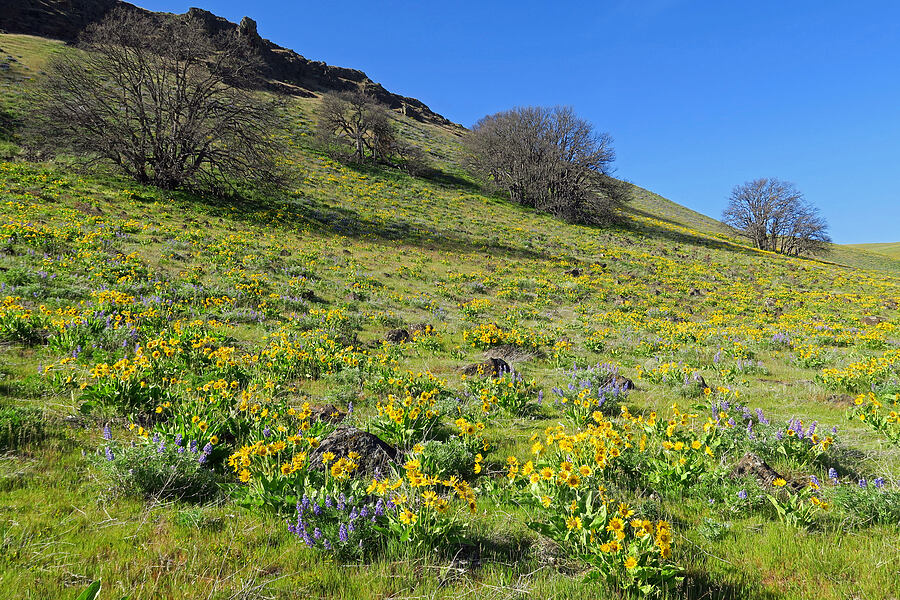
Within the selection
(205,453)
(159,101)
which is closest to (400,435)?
(205,453)

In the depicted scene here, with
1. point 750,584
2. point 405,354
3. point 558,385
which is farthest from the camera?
point 405,354

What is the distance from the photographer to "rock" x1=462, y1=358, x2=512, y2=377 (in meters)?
7.94

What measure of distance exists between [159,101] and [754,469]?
1190 inches

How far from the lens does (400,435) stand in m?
5.00

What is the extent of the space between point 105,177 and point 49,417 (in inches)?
1001

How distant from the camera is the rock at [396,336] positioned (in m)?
10.4

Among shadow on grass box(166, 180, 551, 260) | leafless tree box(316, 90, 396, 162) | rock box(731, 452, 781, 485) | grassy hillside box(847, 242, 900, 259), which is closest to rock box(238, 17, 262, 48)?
leafless tree box(316, 90, 396, 162)

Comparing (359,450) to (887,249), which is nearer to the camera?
(359,450)

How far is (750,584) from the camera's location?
2.73 m

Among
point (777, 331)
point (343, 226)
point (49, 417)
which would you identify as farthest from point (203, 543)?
point (343, 226)

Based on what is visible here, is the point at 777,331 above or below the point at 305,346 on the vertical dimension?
above

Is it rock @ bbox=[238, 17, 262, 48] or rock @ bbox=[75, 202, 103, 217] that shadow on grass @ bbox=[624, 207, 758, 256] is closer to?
rock @ bbox=[75, 202, 103, 217]

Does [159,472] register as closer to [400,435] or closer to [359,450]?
[359,450]

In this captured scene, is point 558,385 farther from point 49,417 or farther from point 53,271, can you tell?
point 53,271
